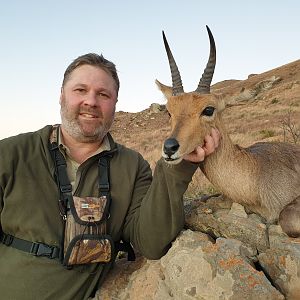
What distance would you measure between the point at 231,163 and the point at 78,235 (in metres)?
2.16

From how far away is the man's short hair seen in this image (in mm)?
5512

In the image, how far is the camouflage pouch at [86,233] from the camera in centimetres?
459

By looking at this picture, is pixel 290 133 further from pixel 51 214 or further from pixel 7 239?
pixel 7 239

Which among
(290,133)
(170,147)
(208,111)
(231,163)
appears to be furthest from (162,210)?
(290,133)

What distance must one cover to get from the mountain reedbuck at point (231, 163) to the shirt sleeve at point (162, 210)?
1.31 ft

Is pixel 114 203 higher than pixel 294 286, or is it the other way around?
pixel 114 203

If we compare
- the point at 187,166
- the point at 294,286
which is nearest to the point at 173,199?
the point at 187,166

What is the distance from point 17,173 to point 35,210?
0.48 metres

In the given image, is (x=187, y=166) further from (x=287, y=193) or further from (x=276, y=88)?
(x=276, y=88)

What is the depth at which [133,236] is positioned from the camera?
16.5 feet

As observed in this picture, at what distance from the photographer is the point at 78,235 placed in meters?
4.61

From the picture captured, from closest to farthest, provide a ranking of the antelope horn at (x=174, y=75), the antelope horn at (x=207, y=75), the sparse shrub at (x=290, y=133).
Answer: the antelope horn at (x=207, y=75), the antelope horn at (x=174, y=75), the sparse shrub at (x=290, y=133)

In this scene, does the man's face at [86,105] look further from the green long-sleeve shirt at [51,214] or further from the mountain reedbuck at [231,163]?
the mountain reedbuck at [231,163]

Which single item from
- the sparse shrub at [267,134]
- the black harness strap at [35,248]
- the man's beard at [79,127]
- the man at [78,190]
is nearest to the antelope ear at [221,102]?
the man at [78,190]
